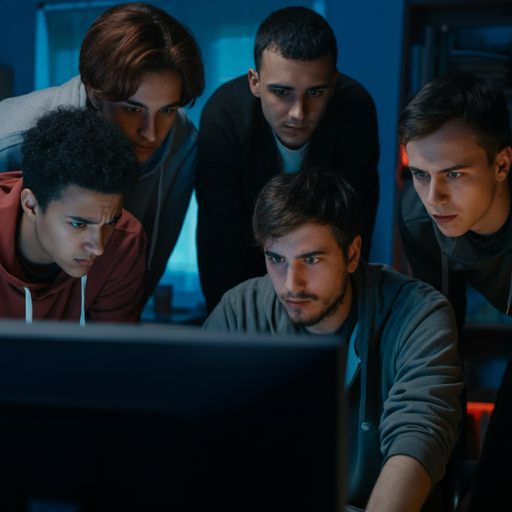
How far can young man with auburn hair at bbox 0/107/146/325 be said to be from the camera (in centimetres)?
142

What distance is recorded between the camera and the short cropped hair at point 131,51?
1.55 meters

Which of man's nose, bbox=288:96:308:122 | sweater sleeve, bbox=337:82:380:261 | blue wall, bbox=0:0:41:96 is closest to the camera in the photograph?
man's nose, bbox=288:96:308:122

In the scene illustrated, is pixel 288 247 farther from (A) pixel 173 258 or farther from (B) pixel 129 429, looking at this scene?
(A) pixel 173 258

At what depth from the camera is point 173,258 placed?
3814 millimetres

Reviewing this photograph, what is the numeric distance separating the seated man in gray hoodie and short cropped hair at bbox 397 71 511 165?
232 millimetres

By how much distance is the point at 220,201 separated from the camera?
1889 mm

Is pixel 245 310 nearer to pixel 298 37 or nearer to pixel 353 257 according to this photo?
pixel 353 257

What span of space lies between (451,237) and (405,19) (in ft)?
5.28

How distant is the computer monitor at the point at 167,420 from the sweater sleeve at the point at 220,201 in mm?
1415

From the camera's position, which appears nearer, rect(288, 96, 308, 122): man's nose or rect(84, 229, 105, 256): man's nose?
rect(84, 229, 105, 256): man's nose

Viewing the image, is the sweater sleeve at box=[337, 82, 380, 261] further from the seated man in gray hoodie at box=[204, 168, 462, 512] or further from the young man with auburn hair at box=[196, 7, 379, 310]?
the seated man in gray hoodie at box=[204, 168, 462, 512]

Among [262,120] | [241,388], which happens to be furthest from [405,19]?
[241,388]

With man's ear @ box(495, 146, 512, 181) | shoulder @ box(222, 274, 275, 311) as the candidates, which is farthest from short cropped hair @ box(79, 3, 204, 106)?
man's ear @ box(495, 146, 512, 181)

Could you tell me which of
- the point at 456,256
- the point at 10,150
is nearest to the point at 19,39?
the point at 10,150
